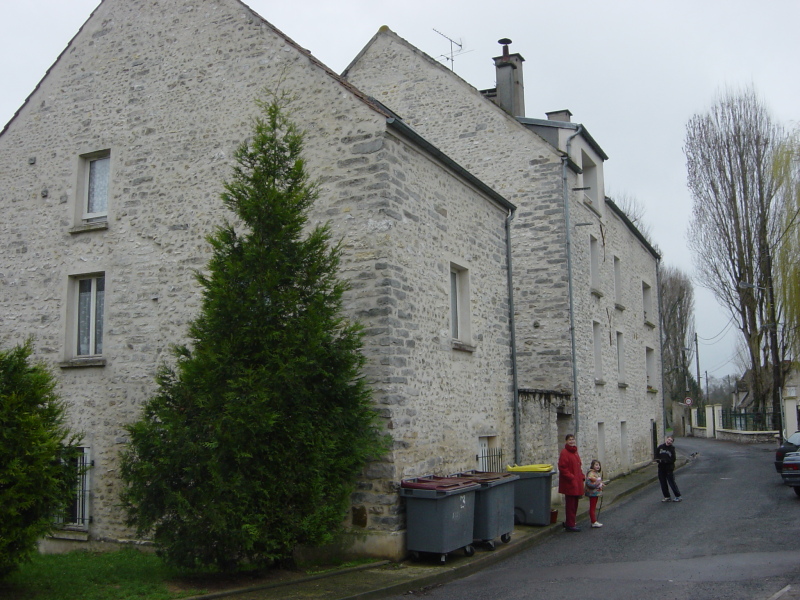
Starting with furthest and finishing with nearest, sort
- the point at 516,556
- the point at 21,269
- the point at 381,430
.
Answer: the point at 21,269 → the point at 516,556 → the point at 381,430

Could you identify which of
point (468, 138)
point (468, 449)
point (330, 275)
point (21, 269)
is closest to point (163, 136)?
point (21, 269)

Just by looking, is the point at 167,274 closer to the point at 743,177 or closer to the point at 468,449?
the point at 468,449

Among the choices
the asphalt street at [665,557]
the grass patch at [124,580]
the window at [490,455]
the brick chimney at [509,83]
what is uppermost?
the brick chimney at [509,83]

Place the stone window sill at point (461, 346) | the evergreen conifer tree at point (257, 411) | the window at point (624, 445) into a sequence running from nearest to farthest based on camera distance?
the evergreen conifer tree at point (257, 411), the stone window sill at point (461, 346), the window at point (624, 445)

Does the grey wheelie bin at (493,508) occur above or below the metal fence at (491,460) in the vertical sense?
below

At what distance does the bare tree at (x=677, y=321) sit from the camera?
51.3 meters

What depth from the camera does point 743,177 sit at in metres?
33.3

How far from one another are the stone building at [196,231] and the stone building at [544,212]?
3934 mm

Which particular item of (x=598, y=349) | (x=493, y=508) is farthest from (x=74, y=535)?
(x=598, y=349)

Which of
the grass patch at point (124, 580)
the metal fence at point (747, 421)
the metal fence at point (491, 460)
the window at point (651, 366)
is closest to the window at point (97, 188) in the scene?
the grass patch at point (124, 580)

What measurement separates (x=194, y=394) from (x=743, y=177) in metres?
30.4

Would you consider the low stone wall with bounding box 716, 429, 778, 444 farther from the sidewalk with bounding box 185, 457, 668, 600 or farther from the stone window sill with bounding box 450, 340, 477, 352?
the sidewalk with bounding box 185, 457, 668, 600

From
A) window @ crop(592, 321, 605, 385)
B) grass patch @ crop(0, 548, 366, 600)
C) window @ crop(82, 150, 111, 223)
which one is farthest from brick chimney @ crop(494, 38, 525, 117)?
grass patch @ crop(0, 548, 366, 600)

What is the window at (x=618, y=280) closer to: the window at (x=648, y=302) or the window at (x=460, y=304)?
the window at (x=648, y=302)
